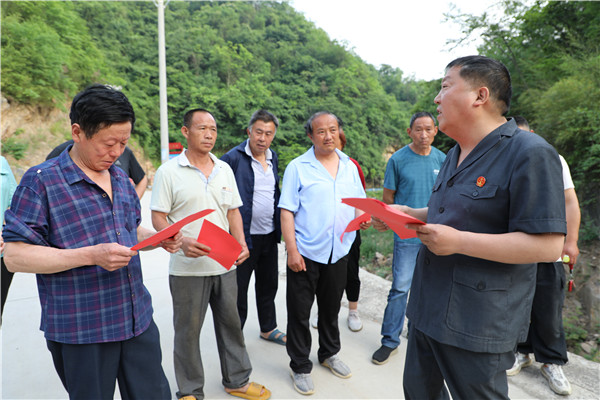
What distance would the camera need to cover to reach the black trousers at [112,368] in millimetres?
1527

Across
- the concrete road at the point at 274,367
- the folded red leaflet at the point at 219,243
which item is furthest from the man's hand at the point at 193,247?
the concrete road at the point at 274,367

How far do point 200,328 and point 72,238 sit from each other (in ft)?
3.93

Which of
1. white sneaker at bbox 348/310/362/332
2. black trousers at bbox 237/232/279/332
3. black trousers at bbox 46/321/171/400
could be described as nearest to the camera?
black trousers at bbox 46/321/171/400

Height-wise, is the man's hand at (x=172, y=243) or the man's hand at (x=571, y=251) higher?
the man's hand at (x=172, y=243)

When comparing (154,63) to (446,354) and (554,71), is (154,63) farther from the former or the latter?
(446,354)

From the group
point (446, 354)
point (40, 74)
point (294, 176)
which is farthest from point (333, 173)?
point (40, 74)

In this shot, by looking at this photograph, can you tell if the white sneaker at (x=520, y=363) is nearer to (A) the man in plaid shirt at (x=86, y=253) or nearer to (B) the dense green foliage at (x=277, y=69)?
(A) the man in plaid shirt at (x=86, y=253)

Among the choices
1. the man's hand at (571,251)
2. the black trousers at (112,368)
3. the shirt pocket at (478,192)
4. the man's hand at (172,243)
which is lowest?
the black trousers at (112,368)

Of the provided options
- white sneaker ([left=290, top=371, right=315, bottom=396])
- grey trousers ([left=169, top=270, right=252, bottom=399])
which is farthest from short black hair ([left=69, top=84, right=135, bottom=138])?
white sneaker ([left=290, top=371, right=315, bottom=396])

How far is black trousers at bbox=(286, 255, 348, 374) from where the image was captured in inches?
106

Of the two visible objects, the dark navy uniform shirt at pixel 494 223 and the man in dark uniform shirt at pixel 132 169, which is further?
the man in dark uniform shirt at pixel 132 169

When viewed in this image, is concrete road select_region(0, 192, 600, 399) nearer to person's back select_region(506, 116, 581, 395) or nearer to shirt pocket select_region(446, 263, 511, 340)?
person's back select_region(506, 116, 581, 395)

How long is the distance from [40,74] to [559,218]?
19.4 m

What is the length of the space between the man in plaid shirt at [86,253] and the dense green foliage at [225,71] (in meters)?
18.9
